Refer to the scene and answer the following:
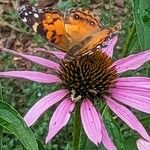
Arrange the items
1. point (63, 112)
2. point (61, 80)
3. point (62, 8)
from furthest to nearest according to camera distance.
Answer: point (62, 8) → point (61, 80) → point (63, 112)

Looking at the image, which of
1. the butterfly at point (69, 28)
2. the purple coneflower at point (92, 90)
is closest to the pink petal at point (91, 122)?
the purple coneflower at point (92, 90)

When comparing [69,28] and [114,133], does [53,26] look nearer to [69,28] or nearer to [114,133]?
[69,28]

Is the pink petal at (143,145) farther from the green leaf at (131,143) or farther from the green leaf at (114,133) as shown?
the green leaf at (131,143)

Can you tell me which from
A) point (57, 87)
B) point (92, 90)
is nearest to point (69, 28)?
point (92, 90)

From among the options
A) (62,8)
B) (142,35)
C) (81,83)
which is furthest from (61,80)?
(62,8)

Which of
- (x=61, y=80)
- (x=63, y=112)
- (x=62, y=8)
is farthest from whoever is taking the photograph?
(x=62, y=8)

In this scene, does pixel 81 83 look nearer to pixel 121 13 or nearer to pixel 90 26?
pixel 90 26
